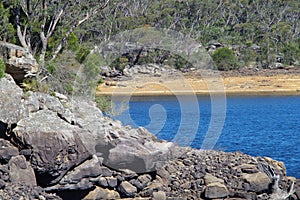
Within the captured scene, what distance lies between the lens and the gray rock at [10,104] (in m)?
17.9

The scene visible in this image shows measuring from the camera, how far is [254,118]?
1688 inches

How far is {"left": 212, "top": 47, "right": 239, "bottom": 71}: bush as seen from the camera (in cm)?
7069

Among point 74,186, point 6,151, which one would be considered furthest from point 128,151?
point 6,151

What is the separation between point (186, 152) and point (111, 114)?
6373 mm

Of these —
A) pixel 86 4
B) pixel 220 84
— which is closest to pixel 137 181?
pixel 86 4

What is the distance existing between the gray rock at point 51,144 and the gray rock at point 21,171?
0.25 m

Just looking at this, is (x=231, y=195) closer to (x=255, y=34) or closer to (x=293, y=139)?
(x=293, y=139)

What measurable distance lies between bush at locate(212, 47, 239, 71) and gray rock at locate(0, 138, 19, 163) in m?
54.2

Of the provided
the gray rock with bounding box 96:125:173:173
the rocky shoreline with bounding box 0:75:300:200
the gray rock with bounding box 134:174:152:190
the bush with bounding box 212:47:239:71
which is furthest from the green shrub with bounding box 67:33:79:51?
the bush with bounding box 212:47:239:71

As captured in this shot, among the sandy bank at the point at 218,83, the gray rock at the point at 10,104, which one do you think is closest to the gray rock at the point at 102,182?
the gray rock at the point at 10,104

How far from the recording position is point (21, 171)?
17.3m

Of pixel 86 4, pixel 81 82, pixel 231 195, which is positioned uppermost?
pixel 86 4

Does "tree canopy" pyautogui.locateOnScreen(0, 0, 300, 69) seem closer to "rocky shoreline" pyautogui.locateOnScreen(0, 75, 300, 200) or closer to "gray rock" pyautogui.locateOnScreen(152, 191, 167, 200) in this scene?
"rocky shoreline" pyautogui.locateOnScreen(0, 75, 300, 200)

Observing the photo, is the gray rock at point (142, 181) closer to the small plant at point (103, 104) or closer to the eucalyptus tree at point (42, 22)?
the eucalyptus tree at point (42, 22)
